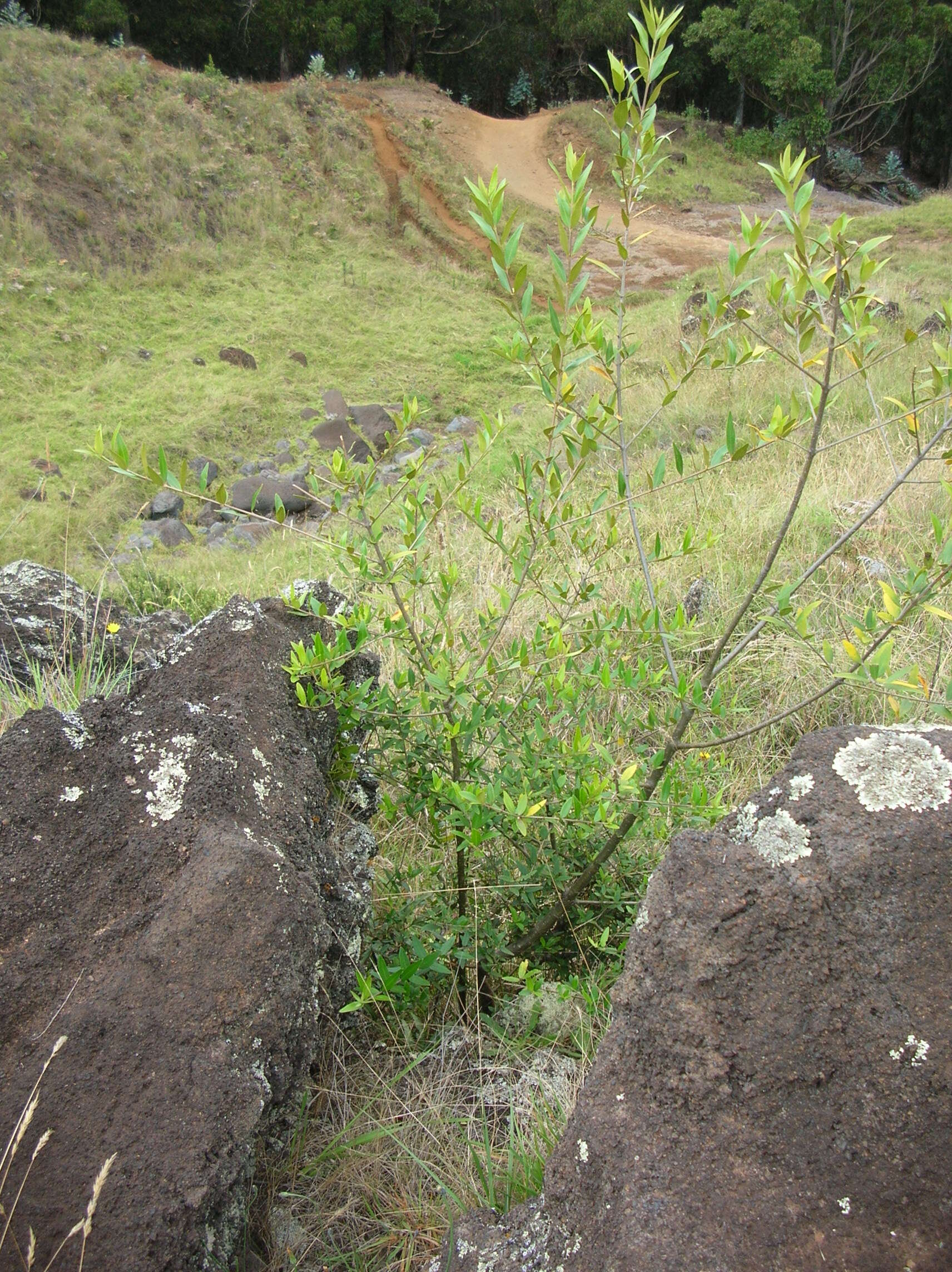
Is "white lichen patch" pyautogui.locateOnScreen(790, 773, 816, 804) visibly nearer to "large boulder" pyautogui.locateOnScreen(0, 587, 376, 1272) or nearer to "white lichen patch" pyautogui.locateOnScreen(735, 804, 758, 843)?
"white lichen patch" pyautogui.locateOnScreen(735, 804, 758, 843)

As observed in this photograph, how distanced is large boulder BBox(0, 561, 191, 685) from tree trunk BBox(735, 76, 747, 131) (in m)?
27.8

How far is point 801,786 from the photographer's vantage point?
1.22 metres

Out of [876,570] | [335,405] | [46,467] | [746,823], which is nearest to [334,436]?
[335,405]

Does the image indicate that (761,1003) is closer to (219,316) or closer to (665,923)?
(665,923)

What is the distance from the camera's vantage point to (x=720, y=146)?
24094 millimetres

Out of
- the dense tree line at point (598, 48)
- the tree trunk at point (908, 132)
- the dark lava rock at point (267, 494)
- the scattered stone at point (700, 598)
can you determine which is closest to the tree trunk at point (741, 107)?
the dense tree line at point (598, 48)

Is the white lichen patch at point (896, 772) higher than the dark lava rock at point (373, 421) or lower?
higher

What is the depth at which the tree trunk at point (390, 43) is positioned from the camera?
27031mm

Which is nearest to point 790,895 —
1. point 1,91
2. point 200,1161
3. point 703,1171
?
point 703,1171

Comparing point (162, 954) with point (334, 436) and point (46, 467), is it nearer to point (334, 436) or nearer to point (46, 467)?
point (46, 467)

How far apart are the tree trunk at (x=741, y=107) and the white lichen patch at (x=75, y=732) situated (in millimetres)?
29255

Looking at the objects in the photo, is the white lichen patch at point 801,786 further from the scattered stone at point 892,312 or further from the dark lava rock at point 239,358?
the dark lava rock at point 239,358

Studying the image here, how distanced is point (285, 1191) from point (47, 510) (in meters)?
8.20

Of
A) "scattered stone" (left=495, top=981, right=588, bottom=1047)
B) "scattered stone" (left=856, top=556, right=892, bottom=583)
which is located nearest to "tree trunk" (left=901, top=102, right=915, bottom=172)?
"scattered stone" (left=856, top=556, right=892, bottom=583)
